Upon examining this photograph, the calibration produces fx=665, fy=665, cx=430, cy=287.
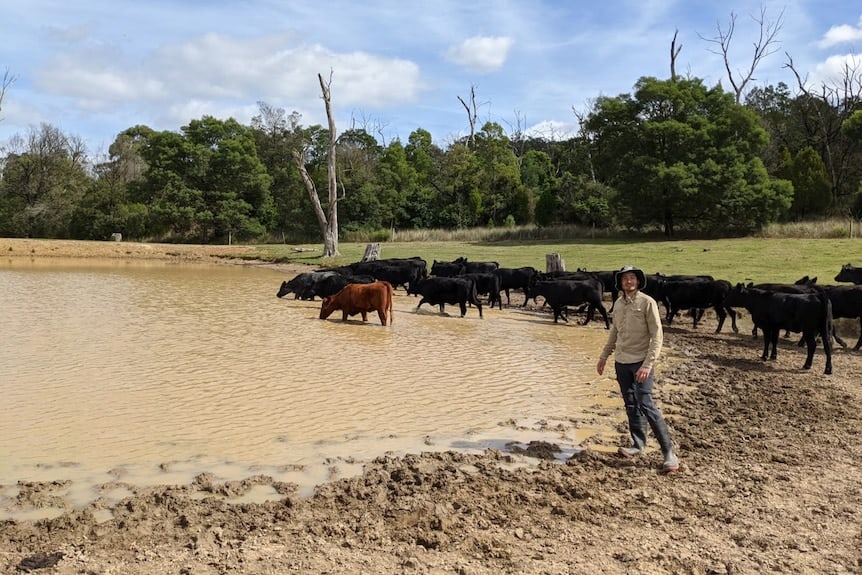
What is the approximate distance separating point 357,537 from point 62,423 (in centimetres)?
416

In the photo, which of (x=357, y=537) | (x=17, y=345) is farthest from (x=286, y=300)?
(x=357, y=537)

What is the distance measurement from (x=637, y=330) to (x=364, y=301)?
30.7 ft

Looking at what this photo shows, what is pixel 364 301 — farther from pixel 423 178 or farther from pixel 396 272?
pixel 423 178

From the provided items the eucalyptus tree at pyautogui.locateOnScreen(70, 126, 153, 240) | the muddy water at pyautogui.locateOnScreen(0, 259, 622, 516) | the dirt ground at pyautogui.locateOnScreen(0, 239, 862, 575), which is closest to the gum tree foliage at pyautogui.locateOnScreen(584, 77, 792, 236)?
the muddy water at pyautogui.locateOnScreen(0, 259, 622, 516)

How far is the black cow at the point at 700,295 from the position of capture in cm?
1508

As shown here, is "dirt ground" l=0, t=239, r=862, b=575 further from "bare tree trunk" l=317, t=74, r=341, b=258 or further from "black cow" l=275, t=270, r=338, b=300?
"bare tree trunk" l=317, t=74, r=341, b=258

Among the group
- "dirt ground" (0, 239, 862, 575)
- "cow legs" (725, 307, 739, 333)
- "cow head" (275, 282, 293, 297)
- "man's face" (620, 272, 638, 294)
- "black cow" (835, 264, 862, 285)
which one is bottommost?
"dirt ground" (0, 239, 862, 575)

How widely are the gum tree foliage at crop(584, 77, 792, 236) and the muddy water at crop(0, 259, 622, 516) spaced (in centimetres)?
2607

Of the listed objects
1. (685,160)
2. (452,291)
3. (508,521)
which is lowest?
(508,521)

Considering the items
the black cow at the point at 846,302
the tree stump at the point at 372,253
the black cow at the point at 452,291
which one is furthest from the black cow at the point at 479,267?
the black cow at the point at 846,302

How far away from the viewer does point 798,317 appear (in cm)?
1097

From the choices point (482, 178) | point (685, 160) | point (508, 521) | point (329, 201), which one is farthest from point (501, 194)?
point (508, 521)

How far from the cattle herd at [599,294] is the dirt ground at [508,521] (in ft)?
14.7

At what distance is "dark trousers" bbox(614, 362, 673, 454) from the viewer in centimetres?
609
